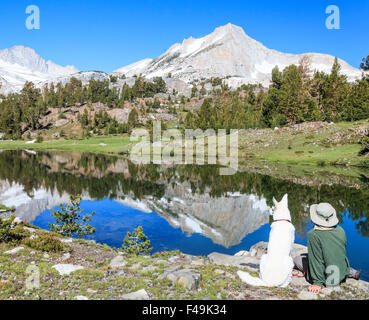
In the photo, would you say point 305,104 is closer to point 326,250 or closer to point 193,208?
point 193,208

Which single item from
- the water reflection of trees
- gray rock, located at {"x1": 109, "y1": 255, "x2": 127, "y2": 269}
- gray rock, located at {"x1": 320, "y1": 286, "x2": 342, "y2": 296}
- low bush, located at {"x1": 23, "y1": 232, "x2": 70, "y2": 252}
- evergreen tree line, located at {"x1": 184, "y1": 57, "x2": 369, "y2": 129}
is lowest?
the water reflection of trees

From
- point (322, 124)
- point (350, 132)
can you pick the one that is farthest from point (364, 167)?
point (322, 124)

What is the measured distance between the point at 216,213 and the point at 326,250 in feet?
56.4

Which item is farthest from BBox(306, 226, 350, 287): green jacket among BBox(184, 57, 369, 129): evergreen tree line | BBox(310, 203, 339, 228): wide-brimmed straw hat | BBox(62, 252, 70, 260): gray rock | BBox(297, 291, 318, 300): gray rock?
BBox(184, 57, 369, 129): evergreen tree line

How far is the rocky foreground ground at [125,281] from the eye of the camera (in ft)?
27.1

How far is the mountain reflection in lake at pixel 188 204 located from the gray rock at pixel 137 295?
28.8 feet

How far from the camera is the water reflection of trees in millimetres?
26236

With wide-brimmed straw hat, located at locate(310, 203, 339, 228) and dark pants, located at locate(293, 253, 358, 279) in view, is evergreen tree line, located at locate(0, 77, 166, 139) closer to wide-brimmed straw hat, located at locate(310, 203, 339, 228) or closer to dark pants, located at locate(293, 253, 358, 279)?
dark pants, located at locate(293, 253, 358, 279)

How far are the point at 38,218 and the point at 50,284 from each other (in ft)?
54.2

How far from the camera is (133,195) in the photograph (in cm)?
3284

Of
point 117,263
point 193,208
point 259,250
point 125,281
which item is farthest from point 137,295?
point 193,208

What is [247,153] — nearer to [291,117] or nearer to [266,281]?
[291,117]

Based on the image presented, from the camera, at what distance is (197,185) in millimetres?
38562

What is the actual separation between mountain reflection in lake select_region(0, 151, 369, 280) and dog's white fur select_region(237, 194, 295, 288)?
719 centimetres
